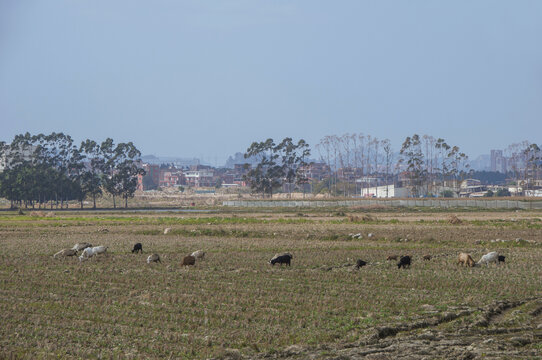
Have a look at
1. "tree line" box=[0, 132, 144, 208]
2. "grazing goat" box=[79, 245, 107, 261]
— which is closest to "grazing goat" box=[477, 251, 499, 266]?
"grazing goat" box=[79, 245, 107, 261]

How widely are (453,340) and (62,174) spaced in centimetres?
10947

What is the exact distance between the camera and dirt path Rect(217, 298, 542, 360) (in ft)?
40.7

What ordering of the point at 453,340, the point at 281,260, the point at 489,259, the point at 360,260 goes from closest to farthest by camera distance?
1. the point at 453,340
2. the point at 360,260
3. the point at 281,260
4. the point at 489,259

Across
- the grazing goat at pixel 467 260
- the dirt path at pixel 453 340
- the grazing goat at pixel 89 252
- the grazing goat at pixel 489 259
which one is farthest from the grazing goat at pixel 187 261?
the dirt path at pixel 453 340

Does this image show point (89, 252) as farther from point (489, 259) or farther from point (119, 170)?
point (119, 170)

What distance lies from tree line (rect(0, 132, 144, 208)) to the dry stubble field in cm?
7987

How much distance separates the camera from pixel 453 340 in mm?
13625

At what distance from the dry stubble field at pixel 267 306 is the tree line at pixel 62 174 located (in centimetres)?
7987

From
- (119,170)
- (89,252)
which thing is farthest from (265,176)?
(89,252)

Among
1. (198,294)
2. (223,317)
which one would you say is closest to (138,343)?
(223,317)

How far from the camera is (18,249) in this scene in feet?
108

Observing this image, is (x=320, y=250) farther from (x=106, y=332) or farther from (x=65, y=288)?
(x=106, y=332)

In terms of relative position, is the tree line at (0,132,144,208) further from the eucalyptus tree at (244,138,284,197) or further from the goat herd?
the goat herd

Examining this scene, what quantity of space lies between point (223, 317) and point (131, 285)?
579 cm
